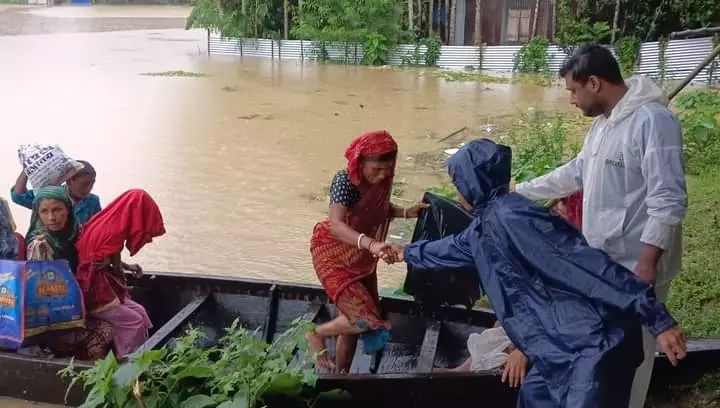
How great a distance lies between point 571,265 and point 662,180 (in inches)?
20.8

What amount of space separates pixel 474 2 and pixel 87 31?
53.2 ft

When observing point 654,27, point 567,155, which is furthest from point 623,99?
point 654,27

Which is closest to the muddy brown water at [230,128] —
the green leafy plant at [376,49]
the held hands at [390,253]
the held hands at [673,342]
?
the green leafy plant at [376,49]

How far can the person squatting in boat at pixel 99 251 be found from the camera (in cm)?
368

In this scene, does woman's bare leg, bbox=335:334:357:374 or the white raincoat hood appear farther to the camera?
woman's bare leg, bbox=335:334:357:374

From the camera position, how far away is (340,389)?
337 centimetres

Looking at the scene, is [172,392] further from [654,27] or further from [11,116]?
[654,27]

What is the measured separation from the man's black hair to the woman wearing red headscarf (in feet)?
2.89

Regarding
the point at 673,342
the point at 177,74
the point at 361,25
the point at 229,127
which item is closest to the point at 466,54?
the point at 361,25

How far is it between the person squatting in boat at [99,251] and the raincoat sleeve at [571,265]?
1960mm

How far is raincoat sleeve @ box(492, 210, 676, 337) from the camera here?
246 cm

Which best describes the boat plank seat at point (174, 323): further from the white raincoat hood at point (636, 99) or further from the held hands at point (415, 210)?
the white raincoat hood at point (636, 99)

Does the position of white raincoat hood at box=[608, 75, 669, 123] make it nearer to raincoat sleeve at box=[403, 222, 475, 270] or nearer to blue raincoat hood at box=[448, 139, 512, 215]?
blue raincoat hood at box=[448, 139, 512, 215]

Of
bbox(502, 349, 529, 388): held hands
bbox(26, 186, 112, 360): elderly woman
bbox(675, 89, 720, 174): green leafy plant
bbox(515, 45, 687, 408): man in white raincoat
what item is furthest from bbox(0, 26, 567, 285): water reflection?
bbox(515, 45, 687, 408): man in white raincoat
